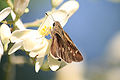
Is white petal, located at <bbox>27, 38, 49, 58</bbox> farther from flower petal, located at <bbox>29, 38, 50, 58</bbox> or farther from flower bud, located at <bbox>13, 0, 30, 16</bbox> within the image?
flower bud, located at <bbox>13, 0, 30, 16</bbox>

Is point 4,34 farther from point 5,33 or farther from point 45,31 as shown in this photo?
point 45,31

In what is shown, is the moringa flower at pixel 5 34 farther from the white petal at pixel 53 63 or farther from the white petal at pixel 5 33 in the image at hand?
the white petal at pixel 53 63

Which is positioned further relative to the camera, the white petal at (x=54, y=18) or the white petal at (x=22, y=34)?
the white petal at (x=54, y=18)

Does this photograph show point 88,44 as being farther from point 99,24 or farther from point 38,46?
point 38,46

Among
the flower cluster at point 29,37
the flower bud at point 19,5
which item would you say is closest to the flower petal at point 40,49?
the flower cluster at point 29,37

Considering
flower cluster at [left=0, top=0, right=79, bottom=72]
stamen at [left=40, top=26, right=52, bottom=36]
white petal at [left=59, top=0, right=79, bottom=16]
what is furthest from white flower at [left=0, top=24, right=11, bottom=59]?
white petal at [left=59, top=0, right=79, bottom=16]

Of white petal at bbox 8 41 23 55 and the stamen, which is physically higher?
the stamen

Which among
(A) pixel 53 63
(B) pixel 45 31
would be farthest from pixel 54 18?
(A) pixel 53 63

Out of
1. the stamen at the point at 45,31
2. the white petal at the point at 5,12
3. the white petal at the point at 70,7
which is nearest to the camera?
the white petal at the point at 5,12
